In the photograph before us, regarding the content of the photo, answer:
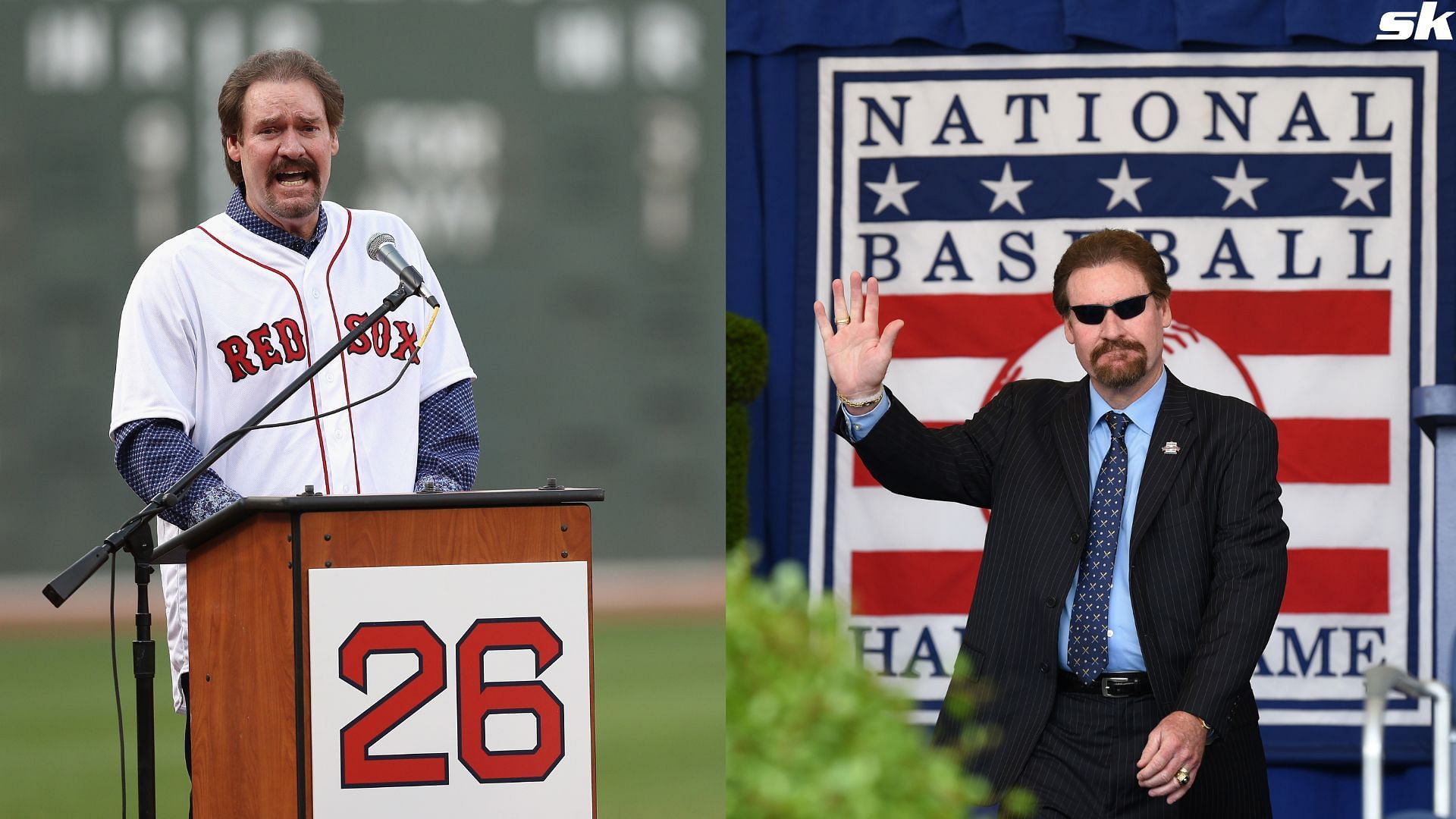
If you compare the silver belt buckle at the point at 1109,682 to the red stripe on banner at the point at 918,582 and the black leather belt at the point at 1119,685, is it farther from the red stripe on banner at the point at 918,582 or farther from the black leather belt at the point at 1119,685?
the red stripe on banner at the point at 918,582

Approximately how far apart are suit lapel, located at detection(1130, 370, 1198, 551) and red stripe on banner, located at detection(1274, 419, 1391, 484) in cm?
168

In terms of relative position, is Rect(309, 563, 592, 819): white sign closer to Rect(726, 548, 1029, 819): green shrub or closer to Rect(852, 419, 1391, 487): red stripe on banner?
Rect(726, 548, 1029, 819): green shrub

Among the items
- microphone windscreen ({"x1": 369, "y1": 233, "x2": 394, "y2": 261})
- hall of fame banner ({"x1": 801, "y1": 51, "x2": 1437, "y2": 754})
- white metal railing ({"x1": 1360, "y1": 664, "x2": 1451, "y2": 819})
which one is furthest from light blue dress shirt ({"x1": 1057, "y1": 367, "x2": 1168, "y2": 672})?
hall of fame banner ({"x1": 801, "y1": 51, "x2": 1437, "y2": 754})

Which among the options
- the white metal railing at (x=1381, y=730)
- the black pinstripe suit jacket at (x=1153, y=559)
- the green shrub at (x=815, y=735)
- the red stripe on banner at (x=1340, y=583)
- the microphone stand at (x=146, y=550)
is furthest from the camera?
the red stripe on banner at (x=1340, y=583)

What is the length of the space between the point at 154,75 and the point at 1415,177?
989 inches

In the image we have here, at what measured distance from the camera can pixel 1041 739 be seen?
354cm

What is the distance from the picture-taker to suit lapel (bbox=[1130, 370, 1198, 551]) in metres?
3.54

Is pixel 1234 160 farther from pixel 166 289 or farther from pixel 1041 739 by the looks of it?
pixel 166 289

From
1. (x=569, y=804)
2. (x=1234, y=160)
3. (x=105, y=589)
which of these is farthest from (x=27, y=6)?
(x=569, y=804)

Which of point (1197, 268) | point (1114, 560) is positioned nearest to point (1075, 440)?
point (1114, 560)

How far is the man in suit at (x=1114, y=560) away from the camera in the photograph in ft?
11.3

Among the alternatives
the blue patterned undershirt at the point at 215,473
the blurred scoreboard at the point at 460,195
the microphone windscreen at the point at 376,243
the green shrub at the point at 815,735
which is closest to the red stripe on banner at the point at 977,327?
the blue patterned undershirt at the point at 215,473

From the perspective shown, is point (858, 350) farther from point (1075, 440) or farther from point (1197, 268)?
point (1197, 268)

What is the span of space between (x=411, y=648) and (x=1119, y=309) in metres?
1.56
